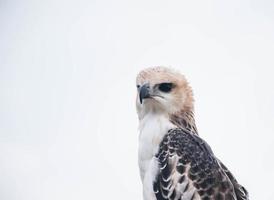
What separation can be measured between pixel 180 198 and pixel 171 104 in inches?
53.9

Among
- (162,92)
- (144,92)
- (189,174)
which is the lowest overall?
(189,174)

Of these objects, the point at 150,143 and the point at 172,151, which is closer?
the point at 172,151

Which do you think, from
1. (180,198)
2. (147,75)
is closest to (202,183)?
(180,198)

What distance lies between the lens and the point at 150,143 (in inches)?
682

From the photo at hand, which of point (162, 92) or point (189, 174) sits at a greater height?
point (162, 92)

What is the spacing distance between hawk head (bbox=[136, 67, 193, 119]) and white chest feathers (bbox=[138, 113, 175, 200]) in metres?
0.12

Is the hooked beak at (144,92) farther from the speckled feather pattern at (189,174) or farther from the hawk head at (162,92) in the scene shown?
the speckled feather pattern at (189,174)

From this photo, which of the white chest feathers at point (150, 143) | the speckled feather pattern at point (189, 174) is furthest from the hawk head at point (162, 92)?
the speckled feather pattern at point (189, 174)

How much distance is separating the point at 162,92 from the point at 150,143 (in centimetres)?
75

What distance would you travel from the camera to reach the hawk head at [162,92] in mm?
17516

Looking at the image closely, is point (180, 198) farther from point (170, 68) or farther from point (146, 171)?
point (170, 68)

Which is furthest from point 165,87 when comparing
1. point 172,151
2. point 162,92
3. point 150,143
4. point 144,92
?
point 172,151

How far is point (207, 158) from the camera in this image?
17.2m

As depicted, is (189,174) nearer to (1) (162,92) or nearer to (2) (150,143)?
(2) (150,143)
